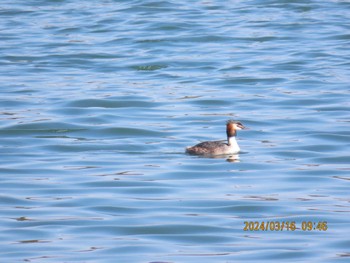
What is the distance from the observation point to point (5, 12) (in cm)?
3127

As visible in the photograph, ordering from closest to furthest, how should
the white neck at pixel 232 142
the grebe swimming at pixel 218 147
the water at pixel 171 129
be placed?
the water at pixel 171 129, the grebe swimming at pixel 218 147, the white neck at pixel 232 142

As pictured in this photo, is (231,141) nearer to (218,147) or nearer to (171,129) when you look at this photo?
(218,147)

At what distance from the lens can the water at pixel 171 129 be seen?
10.8m

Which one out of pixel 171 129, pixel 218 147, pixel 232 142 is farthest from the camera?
pixel 171 129

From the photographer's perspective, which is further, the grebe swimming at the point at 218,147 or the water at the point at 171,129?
the grebe swimming at the point at 218,147

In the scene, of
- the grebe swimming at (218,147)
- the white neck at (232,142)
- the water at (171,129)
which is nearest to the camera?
the water at (171,129)

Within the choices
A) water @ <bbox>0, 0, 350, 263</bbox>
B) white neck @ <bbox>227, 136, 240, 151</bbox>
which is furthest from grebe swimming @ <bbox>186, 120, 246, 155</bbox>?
water @ <bbox>0, 0, 350, 263</bbox>

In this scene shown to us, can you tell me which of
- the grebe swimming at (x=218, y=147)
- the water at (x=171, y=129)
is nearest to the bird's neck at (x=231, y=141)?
the grebe swimming at (x=218, y=147)

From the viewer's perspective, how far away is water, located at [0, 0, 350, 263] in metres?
10.8

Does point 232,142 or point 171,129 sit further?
point 171,129

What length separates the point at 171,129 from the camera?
1719cm

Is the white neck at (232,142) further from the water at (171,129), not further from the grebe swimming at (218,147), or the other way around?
the water at (171,129)

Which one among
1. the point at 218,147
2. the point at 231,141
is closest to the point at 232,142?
the point at 231,141

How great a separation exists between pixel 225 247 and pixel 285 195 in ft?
8.01
